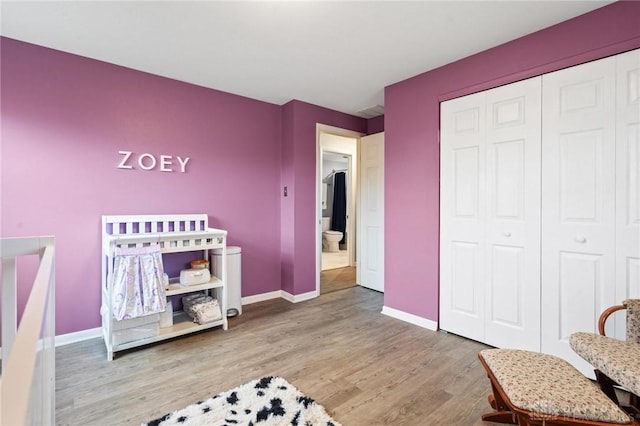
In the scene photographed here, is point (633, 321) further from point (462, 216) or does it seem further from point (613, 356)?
point (462, 216)

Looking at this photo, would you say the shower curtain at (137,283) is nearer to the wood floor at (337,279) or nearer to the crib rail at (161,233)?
the crib rail at (161,233)

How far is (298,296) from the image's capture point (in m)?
3.79

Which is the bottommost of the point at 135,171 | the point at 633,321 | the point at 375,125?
the point at 633,321

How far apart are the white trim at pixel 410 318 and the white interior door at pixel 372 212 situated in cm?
87

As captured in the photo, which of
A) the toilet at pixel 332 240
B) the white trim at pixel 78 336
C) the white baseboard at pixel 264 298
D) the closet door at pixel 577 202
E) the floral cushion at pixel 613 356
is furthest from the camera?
the toilet at pixel 332 240

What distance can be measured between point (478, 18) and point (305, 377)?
8.93 feet

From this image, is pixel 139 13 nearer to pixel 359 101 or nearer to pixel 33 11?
pixel 33 11

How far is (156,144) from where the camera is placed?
9.85 ft

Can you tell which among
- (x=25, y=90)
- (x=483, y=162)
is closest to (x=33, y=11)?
(x=25, y=90)

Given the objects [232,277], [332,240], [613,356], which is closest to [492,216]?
[613,356]

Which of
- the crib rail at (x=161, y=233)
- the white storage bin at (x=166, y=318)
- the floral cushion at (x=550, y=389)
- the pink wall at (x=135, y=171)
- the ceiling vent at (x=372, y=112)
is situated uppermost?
the ceiling vent at (x=372, y=112)

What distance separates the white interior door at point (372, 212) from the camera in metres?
4.11

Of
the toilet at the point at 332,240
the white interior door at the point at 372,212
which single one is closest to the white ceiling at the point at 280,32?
the white interior door at the point at 372,212

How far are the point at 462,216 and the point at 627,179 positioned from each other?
105 centimetres
